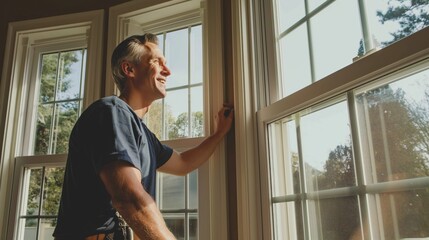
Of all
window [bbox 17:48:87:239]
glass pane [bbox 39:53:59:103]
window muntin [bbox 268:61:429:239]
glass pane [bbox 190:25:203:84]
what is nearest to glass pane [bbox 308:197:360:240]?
window muntin [bbox 268:61:429:239]

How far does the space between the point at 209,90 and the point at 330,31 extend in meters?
0.69

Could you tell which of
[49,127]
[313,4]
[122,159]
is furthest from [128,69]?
[49,127]

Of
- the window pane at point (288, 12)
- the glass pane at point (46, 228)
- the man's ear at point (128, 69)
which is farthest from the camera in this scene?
the glass pane at point (46, 228)

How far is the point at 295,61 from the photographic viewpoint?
147cm

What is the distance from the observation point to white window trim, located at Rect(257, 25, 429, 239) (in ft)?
2.99

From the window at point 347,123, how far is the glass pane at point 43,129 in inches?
59.1

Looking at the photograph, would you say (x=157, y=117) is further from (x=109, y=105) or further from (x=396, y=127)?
(x=396, y=127)

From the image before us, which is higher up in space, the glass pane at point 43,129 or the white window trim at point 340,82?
the glass pane at point 43,129

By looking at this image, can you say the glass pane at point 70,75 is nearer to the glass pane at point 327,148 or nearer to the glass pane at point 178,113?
the glass pane at point 178,113

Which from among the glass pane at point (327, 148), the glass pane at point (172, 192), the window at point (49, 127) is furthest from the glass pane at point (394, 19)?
the window at point (49, 127)

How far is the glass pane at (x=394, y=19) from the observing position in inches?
38.4

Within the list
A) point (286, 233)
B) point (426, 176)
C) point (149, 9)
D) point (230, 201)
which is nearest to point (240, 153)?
point (230, 201)

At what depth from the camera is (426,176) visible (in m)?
0.89

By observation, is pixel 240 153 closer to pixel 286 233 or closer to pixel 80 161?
pixel 286 233
